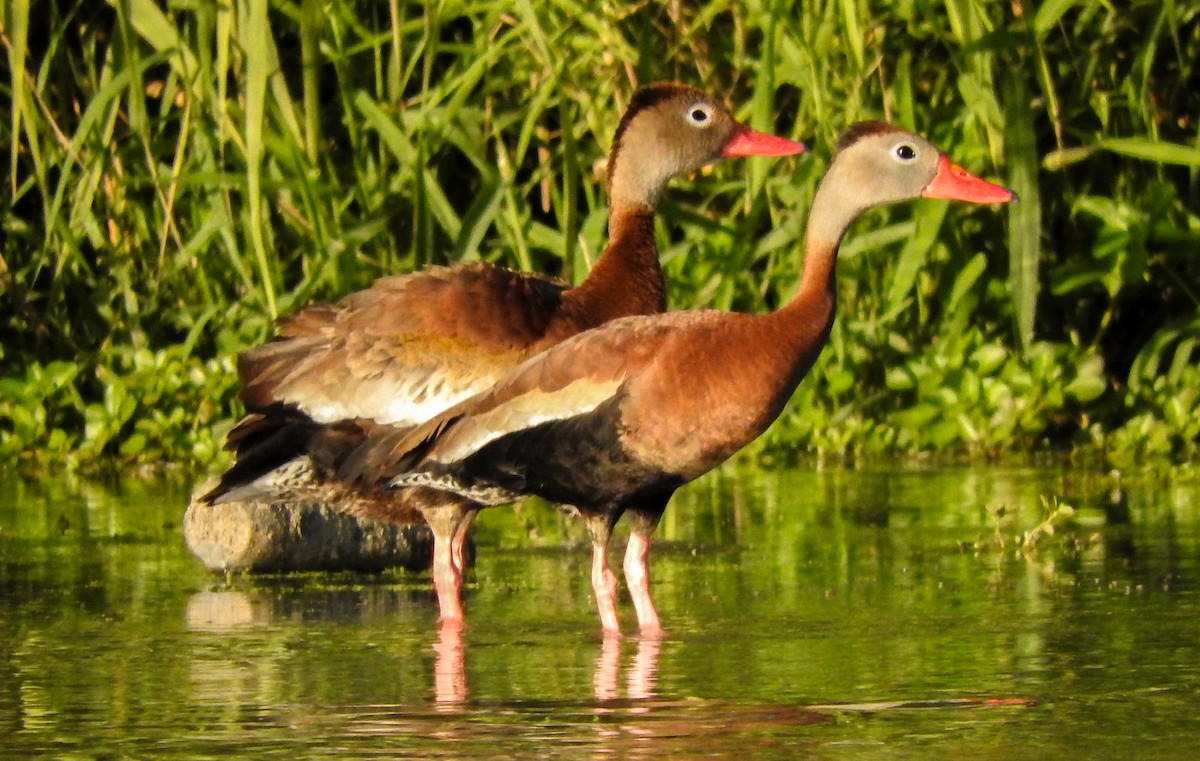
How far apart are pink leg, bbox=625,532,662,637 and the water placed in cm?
7

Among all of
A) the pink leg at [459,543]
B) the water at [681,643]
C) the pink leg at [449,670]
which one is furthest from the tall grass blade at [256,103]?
the pink leg at [449,670]

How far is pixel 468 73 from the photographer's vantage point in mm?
9344

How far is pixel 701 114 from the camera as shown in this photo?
27.1ft

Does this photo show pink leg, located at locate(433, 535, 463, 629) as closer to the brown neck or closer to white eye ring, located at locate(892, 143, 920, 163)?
the brown neck

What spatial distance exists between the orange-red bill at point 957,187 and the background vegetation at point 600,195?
1715mm

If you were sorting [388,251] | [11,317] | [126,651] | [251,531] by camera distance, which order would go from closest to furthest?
[126,651], [251,531], [388,251], [11,317]

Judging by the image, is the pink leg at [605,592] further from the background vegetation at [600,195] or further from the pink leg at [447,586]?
the background vegetation at [600,195]

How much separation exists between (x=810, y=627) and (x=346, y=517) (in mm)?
1908

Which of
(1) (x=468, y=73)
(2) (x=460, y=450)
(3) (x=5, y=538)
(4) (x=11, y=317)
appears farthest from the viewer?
(4) (x=11, y=317)

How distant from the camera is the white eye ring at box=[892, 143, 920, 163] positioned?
6.87 metres

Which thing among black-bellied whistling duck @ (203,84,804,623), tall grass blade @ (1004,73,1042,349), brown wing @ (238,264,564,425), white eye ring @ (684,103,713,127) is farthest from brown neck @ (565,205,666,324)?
tall grass blade @ (1004,73,1042,349)

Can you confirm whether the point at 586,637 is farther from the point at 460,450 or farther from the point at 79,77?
the point at 79,77

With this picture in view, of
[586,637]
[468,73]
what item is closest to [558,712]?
[586,637]

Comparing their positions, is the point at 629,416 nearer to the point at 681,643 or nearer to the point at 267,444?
the point at 681,643
